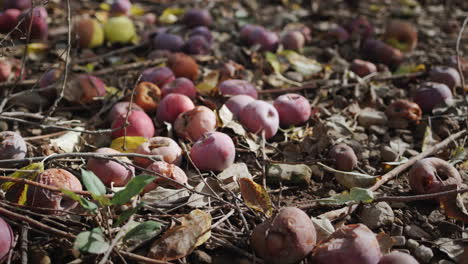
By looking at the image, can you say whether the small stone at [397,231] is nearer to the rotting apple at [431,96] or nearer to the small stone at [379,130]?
the small stone at [379,130]

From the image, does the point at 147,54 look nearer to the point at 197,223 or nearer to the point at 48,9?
the point at 48,9

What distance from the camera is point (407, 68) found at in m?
3.29

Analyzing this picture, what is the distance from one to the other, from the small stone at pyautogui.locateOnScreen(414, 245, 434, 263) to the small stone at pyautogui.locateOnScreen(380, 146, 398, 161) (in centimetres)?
67

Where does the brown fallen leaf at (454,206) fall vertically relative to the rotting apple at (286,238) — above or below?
below

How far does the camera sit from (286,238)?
1502mm

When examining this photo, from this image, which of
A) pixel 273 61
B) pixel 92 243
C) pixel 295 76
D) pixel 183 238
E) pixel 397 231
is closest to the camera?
pixel 92 243

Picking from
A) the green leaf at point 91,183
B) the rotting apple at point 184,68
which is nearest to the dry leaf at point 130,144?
the green leaf at point 91,183

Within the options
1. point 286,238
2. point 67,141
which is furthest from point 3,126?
point 286,238

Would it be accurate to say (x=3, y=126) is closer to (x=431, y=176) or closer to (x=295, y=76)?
(x=295, y=76)

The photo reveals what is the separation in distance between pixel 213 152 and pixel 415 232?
903mm

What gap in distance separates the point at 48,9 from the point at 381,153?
10.6 ft

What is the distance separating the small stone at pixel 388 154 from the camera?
230cm

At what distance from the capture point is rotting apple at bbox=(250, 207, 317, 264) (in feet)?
4.94

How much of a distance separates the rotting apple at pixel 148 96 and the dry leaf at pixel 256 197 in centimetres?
96
